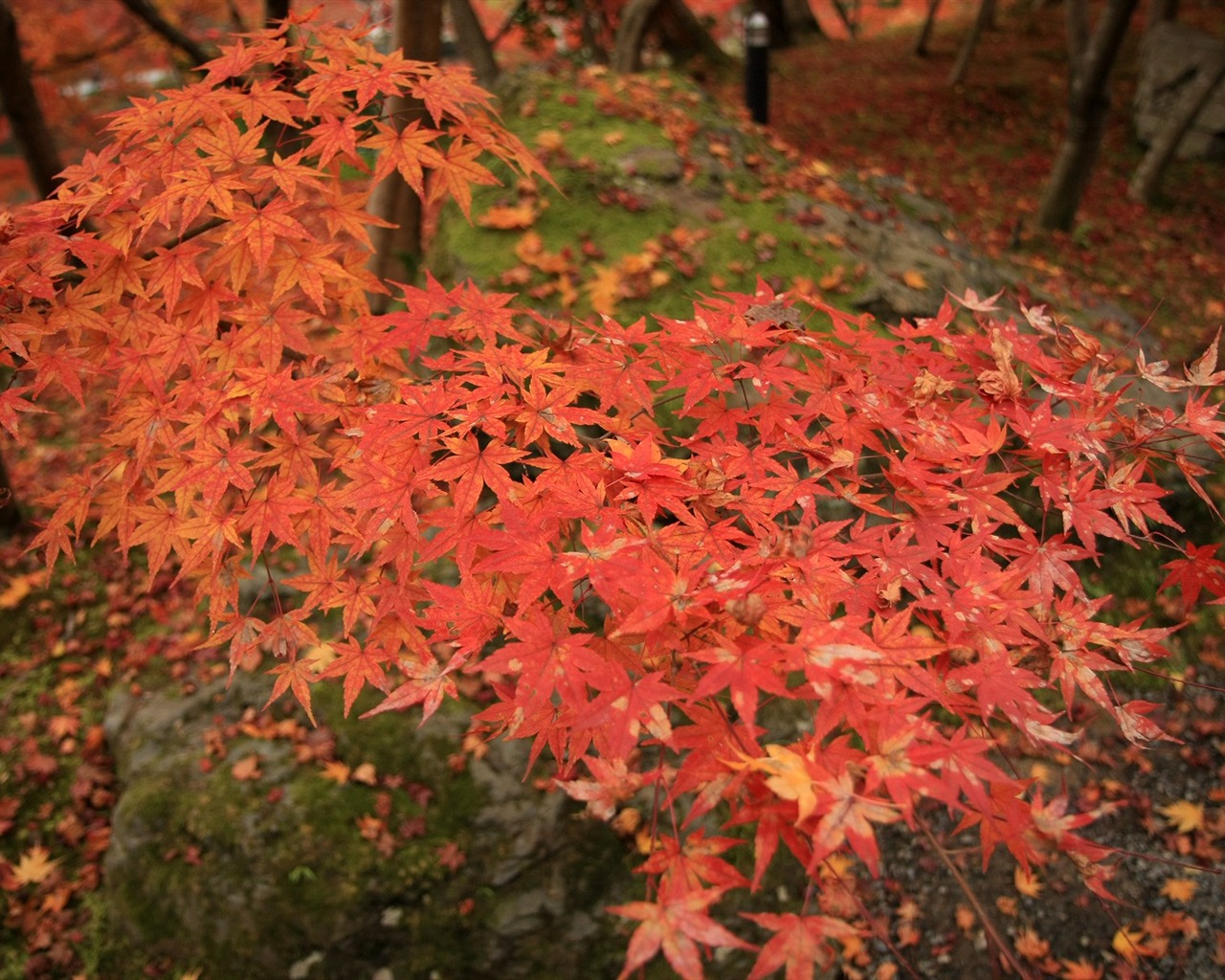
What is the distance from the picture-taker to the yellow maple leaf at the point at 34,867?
12.3 feet

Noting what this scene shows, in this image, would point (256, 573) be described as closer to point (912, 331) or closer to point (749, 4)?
point (912, 331)

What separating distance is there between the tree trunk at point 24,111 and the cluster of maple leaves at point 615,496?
160 inches

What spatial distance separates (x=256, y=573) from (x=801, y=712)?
311 centimetres

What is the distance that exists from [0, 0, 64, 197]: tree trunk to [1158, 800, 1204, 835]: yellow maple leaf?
24.3 ft

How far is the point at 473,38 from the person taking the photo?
23.4 feet

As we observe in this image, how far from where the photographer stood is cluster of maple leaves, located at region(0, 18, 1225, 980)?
141 centimetres

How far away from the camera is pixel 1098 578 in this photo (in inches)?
176

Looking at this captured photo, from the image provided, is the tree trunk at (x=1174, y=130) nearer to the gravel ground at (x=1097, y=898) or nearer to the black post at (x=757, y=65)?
the black post at (x=757, y=65)

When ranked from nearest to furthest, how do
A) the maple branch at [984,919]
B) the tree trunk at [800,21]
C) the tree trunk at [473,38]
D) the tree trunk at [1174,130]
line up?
the maple branch at [984,919]
the tree trunk at [473,38]
the tree trunk at [1174,130]
the tree trunk at [800,21]

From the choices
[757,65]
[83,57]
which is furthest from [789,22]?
[83,57]

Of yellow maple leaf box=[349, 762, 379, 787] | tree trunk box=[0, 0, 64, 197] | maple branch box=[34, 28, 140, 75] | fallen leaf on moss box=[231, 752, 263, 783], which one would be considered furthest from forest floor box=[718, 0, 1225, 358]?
maple branch box=[34, 28, 140, 75]

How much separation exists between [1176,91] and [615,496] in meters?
12.3

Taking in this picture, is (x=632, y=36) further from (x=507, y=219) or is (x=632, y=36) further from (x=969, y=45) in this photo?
(x=969, y=45)

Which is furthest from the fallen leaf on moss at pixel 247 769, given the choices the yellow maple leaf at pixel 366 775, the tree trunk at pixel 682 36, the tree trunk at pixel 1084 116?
the tree trunk at pixel 682 36
